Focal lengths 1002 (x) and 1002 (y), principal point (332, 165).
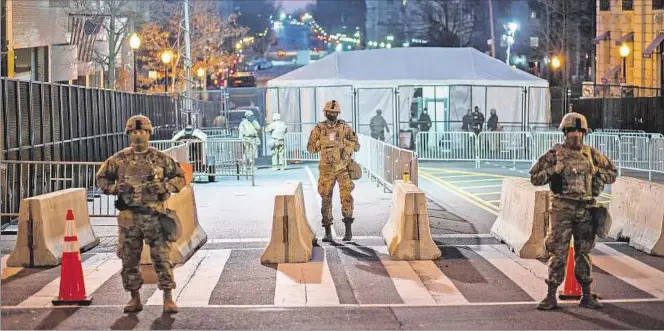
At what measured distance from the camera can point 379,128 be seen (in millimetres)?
34531

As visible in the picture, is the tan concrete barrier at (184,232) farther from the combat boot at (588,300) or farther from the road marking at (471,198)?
the road marking at (471,198)

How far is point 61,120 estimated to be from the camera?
71.5 feet

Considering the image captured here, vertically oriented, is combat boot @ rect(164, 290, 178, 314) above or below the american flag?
below

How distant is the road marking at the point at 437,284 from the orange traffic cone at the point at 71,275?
365 centimetres

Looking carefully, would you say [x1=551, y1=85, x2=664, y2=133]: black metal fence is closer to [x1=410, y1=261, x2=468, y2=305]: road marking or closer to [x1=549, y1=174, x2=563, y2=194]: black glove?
[x1=410, y1=261, x2=468, y2=305]: road marking

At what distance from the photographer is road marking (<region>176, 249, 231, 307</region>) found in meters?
10.5

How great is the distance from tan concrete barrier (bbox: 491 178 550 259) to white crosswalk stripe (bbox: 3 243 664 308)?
203 mm

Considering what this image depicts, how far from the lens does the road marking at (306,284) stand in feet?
34.3

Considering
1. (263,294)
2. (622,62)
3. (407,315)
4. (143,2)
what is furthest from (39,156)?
(622,62)

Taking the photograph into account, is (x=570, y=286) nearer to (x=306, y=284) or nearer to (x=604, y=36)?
(x=306, y=284)

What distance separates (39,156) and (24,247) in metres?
7.93

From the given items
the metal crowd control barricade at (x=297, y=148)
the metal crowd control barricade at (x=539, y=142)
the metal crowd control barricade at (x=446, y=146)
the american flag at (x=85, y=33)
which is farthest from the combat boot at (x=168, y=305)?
the american flag at (x=85, y=33)

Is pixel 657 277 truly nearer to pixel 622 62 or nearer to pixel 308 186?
pixel 308 186

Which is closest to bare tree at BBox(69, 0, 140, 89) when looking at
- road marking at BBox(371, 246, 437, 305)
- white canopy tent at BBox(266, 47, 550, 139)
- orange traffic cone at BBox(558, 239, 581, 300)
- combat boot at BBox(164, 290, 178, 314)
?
white canopy tent at BBox(266, 47, 550, 139)
